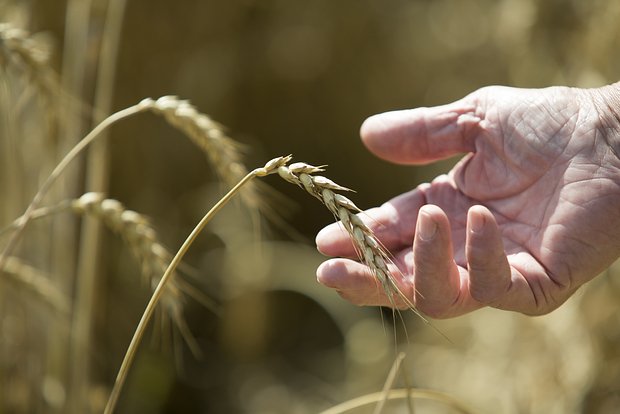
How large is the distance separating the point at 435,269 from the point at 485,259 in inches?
2.5

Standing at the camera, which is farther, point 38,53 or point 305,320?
point 305,320

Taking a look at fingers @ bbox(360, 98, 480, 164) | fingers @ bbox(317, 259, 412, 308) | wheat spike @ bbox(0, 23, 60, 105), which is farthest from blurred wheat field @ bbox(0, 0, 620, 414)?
fingers @ bbox(360, 98, 480, 164)

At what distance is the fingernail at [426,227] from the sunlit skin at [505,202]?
17 mm

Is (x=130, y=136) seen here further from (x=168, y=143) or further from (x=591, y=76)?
(x=591, y=76)

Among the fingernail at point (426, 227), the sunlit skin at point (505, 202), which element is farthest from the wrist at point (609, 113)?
the fingernail at point (426, 227)

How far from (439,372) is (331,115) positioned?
1.52 m

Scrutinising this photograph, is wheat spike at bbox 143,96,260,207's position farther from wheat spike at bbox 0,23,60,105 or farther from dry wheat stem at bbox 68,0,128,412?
dry wheat stem at bbox 68,0,128,412

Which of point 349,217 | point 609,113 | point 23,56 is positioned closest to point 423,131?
point 609,113

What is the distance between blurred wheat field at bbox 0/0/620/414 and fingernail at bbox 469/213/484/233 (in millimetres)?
199

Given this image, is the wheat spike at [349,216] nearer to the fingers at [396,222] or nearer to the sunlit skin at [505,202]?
the sunlit skin at [505,202]

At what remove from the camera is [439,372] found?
8.52 ft

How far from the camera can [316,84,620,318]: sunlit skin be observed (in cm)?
100

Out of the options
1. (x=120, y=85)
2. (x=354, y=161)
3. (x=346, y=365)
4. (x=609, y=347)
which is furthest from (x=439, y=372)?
(x=120, y=85)

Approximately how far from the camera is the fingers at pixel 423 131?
1.26 metres
